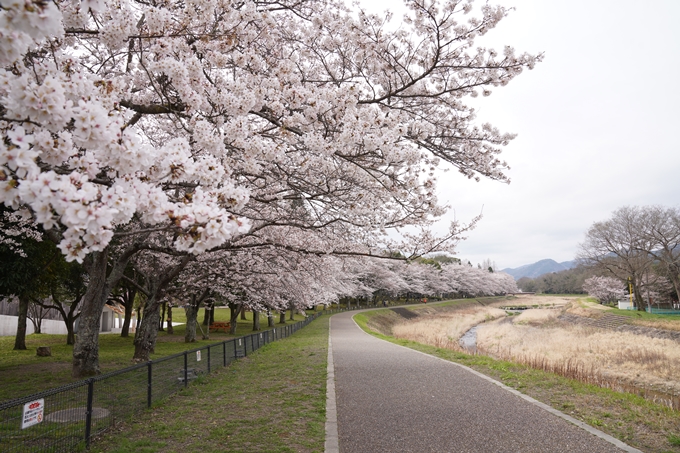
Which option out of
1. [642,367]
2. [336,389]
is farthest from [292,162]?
[642,367]

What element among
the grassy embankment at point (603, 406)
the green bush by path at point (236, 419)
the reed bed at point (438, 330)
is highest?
the green bush by path at point (236, 419)

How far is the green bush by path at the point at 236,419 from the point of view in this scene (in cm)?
516

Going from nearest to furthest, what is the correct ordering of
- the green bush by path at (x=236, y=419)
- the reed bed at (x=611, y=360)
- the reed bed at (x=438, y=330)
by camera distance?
the green bush by path at (x=236, y=419) → the reed bed at (x=611, y=360) → the reed bed at (x=438, y=330)

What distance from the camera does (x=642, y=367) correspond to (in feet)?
49.4

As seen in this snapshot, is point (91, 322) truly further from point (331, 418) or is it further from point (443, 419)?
point (443, 419)

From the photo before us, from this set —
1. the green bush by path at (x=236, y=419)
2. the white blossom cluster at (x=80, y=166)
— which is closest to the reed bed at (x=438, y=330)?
the green bush by path at (x=236, y=419)

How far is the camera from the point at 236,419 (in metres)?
6.29

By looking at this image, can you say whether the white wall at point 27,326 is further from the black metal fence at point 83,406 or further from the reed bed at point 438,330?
the black metal fence at point 83,406

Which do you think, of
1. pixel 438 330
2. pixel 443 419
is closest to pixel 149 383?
pixel 443 419

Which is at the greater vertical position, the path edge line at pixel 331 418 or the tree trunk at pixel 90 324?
the tree trunk at pixel 90 324

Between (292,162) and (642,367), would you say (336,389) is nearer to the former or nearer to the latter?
(292,162)

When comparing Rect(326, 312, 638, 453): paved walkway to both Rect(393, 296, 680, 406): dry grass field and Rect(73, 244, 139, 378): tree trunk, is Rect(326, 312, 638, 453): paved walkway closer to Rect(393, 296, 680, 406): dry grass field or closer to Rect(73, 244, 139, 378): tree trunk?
Rect(393, 296, 680, 406): dry grass field

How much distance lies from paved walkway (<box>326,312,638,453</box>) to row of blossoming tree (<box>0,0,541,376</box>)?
3013 mm

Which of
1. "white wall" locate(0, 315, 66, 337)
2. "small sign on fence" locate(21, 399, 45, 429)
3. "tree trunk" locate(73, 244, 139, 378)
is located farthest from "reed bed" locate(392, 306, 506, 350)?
"white wall" locate(0, 315, 66, 337)
